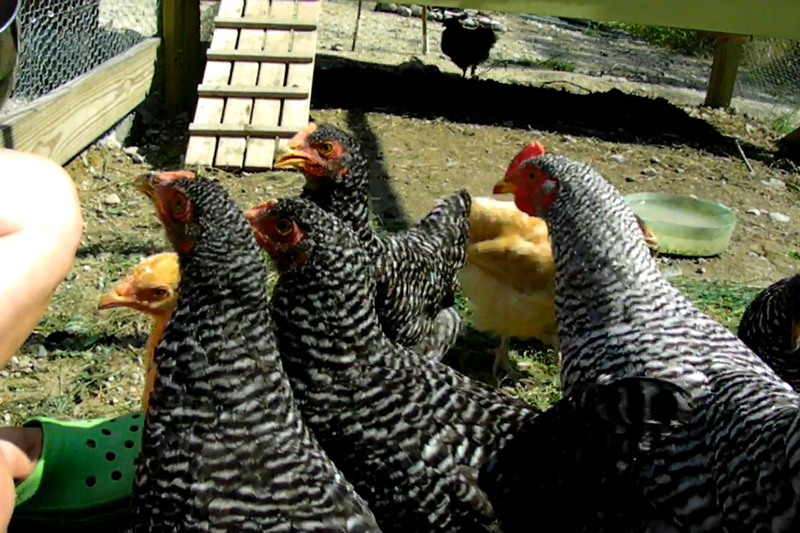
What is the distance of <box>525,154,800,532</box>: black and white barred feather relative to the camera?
1786mm

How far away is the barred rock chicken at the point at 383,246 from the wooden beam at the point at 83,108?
1.71 m

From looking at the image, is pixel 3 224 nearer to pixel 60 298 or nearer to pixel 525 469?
pixel 525 469

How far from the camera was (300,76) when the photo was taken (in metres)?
5.37

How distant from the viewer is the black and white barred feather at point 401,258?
2.75 metres

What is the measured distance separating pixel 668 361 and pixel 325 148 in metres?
1.40

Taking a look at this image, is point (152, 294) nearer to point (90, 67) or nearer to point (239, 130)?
point (239, 130)

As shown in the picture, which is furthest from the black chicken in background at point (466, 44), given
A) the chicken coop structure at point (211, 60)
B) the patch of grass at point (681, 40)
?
the patch of grass at point (681, 40)

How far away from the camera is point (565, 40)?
11453mm

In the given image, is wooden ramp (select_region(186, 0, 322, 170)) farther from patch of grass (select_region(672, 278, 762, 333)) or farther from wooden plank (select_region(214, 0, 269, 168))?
patch of grass (select_region(672, 278, 762, 333))

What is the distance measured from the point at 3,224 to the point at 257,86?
4143 mm

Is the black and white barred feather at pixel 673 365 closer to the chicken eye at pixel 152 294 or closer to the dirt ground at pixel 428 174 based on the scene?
the dirt ground at pixel 428 174

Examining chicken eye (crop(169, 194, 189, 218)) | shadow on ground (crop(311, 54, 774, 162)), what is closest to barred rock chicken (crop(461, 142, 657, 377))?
chicken eye (crop(169, 194, 189, 218))

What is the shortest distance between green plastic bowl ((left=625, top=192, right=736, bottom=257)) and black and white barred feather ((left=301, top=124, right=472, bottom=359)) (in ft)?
5.73

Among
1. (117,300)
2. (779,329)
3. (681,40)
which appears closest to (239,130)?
(117,300)
